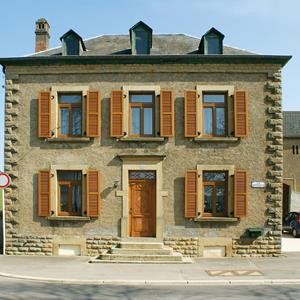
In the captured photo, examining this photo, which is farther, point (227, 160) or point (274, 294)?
point (227, 160)

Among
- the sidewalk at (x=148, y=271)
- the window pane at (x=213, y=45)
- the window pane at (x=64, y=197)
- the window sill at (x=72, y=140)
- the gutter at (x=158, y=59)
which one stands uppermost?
the window pane at (x=213, y=45)

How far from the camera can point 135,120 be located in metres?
16.8

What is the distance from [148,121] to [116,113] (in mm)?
1235

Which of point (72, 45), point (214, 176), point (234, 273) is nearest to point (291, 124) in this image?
point (214, 176)

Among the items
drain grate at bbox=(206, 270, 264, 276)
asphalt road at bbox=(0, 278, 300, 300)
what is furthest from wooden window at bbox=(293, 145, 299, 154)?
asphalt road at bbox=(0, 278, 300, 300)

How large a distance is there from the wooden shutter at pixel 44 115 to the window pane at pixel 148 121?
3.51 metres

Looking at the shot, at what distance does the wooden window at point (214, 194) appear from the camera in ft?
54.4

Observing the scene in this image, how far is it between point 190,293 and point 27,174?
8362 mm

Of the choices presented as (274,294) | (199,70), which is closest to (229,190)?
(199,70)

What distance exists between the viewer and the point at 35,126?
16781 millimetres

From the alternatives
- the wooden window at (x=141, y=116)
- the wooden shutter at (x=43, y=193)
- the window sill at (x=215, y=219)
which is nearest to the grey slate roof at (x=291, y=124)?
the window sill at (x=215, y=219)

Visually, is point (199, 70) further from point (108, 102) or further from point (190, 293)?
point (190, 293)

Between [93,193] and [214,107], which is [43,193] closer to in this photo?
[93,193]

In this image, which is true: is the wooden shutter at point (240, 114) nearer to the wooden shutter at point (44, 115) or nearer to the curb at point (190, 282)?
the curb at point (190, 282)
